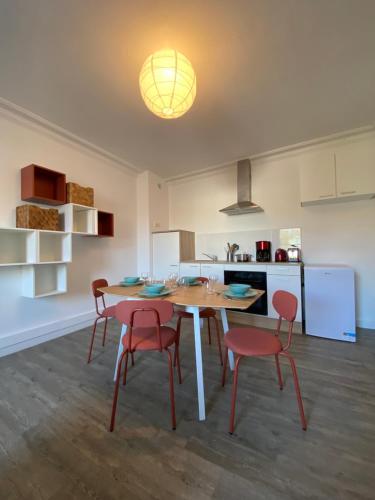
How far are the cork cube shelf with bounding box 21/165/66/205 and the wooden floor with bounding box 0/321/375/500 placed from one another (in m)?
1.83

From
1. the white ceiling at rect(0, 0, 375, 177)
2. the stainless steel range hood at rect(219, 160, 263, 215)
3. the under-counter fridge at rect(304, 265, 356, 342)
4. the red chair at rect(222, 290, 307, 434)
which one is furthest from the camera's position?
the stainless steel range hood at rect(219, 160, 263, 215)

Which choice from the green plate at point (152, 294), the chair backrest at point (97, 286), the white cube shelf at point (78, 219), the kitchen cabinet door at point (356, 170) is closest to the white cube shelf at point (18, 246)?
the white cube shelf at point (78, 219)

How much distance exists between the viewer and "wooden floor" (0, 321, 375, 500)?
0.95 meters

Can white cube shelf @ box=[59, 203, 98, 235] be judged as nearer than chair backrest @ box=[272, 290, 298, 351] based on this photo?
No

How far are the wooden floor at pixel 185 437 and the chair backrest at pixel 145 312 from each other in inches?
26.7

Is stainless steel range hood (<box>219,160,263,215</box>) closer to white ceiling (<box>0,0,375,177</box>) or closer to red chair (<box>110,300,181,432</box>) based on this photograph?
white ceiling (<box>0,0,375,177</box>)

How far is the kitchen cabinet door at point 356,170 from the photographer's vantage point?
258 centimetres

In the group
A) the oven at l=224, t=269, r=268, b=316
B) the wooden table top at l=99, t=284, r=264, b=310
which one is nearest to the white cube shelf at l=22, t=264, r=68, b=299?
the wooden table top at l=99, t=284, r=264, b=310

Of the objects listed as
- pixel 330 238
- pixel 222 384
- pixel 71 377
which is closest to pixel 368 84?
pixel 330 238

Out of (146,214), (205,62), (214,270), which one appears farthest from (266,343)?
(146,214)

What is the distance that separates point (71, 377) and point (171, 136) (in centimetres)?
308

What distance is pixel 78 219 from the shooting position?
2.94 meters

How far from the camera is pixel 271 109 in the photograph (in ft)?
7.61

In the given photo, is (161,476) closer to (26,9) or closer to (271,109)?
(26,9)
